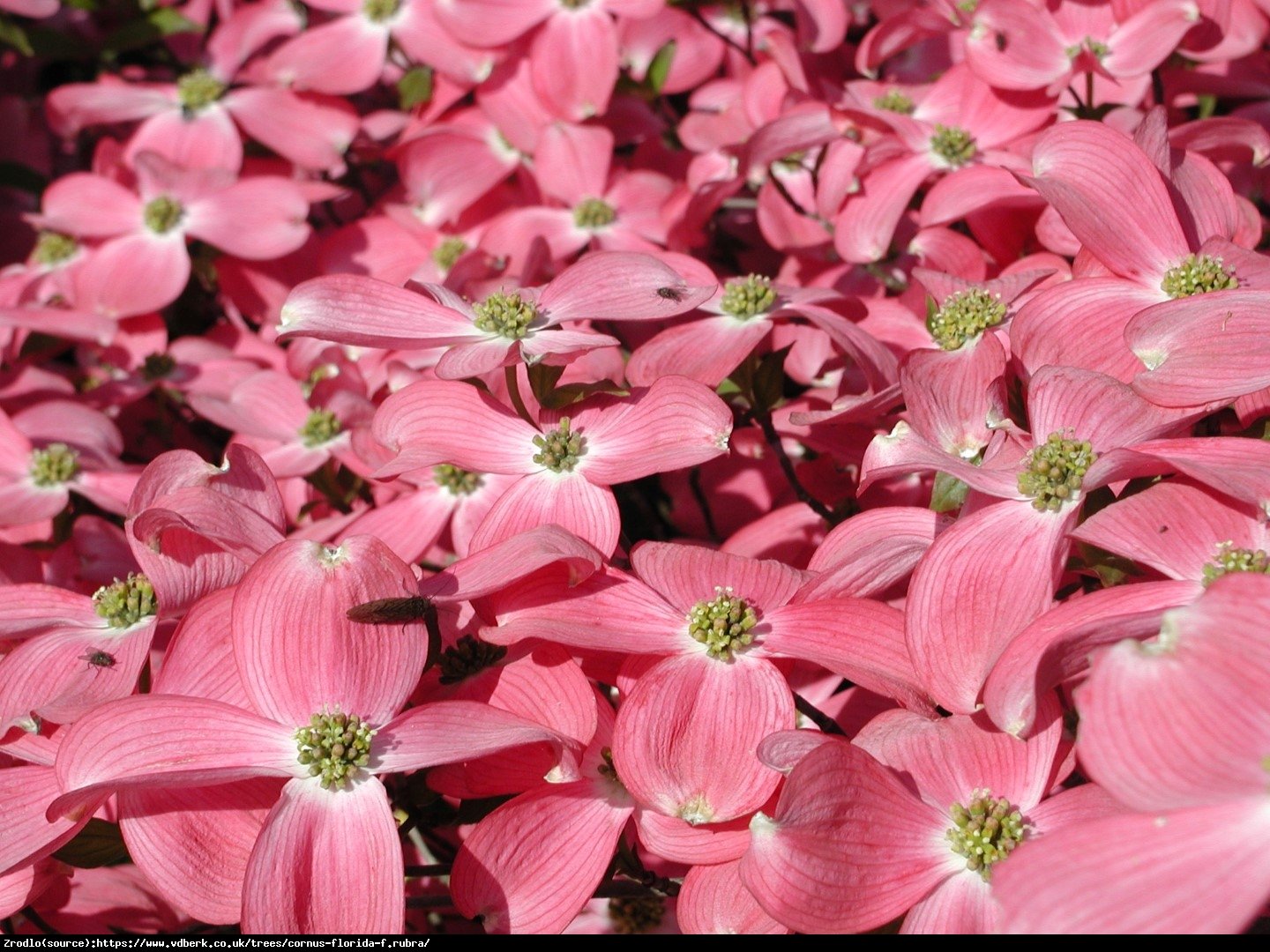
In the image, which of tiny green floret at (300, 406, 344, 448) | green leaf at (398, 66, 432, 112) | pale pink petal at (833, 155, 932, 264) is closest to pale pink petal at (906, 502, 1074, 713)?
pale pink petal at (833, 155, 932, 264)

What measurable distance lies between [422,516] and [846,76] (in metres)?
0.76

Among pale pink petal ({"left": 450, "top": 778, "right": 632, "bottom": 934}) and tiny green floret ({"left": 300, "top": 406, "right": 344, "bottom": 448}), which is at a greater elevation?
pale pink petal ({"left": 450, "top": 778, "right": 632, "bottom": 934})

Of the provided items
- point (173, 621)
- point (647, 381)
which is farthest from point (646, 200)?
point (173, 621)

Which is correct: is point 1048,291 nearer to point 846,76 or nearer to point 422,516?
point 422,516

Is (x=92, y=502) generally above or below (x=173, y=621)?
below

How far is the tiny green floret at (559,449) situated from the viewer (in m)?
0.79

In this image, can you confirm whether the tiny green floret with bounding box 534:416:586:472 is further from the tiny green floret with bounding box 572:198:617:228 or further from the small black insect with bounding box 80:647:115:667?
the tiny green floret with bounding box 572:198:617:228

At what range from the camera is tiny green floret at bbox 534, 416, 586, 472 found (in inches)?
31.1

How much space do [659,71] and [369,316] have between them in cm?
67

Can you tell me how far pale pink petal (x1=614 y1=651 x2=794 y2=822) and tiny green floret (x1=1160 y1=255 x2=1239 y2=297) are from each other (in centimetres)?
37

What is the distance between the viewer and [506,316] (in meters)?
0.82

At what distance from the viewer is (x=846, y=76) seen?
4.45 feet

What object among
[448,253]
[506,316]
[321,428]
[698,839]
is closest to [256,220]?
[448,253]

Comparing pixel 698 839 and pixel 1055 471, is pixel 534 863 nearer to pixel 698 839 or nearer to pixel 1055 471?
pixel 698 839
